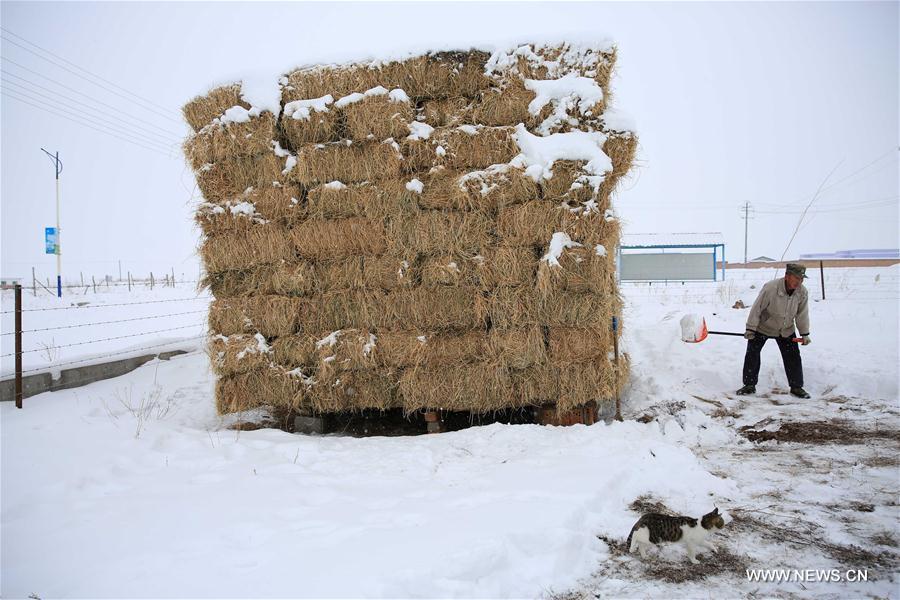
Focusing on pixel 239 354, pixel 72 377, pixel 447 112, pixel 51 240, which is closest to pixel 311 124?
pixel 447 112

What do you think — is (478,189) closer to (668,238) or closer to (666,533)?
(666,533)

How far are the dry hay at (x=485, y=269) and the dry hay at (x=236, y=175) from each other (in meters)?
1.96

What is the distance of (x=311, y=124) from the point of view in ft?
17.3

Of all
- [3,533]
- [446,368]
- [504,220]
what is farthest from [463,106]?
[3,533]

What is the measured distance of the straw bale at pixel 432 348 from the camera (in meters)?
5.11

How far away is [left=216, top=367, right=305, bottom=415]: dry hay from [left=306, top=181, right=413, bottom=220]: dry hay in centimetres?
177

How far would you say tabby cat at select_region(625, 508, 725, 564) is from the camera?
2689 millimetres

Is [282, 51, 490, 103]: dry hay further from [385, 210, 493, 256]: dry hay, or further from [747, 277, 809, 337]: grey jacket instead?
[747, 277, 809, 337]: grey jacket

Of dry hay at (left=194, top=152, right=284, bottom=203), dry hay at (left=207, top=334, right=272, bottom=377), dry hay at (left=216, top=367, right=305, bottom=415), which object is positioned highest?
dry hay at (left=194, top=152, right=284, bottom=203)

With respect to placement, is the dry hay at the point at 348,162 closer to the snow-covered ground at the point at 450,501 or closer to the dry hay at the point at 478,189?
the dry hay at the point at 478,189

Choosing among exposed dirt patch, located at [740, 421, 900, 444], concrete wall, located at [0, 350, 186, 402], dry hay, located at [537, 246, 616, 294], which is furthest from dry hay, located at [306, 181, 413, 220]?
exposed dirt patch, located at [740, 421, 900, 444]

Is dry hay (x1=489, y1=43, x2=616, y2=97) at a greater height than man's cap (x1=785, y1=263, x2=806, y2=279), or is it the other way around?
dry hay (x1=489, y1=43, x2=616, y2=97)

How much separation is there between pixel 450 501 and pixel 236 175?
415cm

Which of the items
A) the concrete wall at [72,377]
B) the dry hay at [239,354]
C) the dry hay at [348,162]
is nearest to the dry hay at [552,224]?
the dry hay at [348,162]
